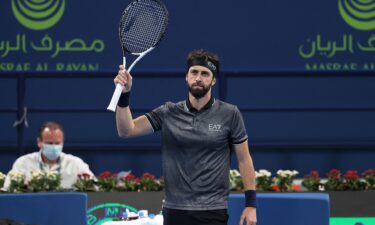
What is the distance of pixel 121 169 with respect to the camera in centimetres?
1121

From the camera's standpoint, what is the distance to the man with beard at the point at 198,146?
560 centimetres

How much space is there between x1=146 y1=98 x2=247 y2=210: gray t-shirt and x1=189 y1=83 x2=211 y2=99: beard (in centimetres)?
11

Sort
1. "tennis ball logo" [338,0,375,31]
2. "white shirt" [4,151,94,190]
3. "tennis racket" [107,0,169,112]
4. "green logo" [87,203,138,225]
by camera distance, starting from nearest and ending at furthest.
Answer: "tennis racket" [107,0,169,112] → "green logo" [87,203,138,225] → "white shirt" [4,151,94,190] → "tennis ball logo" [338,0,375,31]

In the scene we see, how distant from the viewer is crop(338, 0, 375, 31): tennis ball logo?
11539 mm

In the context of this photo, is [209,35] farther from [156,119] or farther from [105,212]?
[156,119]

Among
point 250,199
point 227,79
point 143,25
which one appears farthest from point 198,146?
point 227,79

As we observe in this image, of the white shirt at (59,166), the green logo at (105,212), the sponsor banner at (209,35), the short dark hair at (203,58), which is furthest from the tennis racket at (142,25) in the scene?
the sponsor banner at (209,35)

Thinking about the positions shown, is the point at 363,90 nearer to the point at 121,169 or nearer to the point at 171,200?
the point at 121,169

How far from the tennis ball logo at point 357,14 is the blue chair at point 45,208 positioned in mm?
5721

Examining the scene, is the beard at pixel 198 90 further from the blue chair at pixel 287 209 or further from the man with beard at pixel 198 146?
the blue chair at pixel 287 209

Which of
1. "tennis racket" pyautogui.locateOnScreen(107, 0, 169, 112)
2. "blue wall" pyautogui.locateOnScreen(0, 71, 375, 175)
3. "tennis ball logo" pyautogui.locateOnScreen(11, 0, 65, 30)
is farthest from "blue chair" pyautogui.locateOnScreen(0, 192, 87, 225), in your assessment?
"tennis ball logo" pyautogui.locateOnScreen(11, 0, 65, 30)

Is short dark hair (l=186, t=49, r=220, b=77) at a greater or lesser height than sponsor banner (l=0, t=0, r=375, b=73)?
lesser

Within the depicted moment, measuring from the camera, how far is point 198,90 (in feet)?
18.7

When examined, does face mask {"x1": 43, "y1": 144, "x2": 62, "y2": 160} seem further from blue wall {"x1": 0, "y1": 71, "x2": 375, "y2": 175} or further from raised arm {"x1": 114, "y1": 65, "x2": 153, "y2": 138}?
raised arm {"x1": 114, "y1": 65, "x2": 153, "y2": 138}
